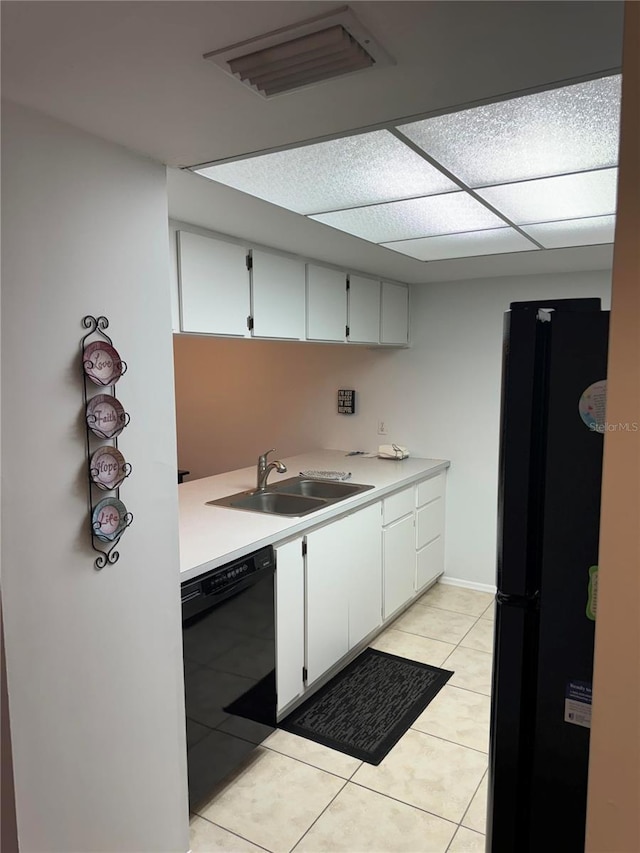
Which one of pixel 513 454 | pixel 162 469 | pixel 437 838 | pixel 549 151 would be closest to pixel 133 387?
pixel 162 469

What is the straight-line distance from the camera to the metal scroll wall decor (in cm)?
148

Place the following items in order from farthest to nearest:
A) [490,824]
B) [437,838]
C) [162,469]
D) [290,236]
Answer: [290,236] < [437,838] < [162,469] < [490,824]

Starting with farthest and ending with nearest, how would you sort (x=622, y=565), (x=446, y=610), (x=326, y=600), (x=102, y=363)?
(x=446, y=610), (x=326, y=600), (x=102, y=363), (x=622, y=565)

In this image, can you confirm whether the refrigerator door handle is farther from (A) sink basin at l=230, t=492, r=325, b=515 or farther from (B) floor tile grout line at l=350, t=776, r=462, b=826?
(A) sink basin at l=230, t=492, r=325, b=515

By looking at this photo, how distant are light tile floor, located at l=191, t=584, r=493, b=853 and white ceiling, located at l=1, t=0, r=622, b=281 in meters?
2.27

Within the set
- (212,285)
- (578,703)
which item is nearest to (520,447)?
(578,703)

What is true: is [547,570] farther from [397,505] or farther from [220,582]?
[397,505]

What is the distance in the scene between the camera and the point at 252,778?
239 centimetres

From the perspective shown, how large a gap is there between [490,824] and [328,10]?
1.79 metres

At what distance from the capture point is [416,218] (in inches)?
92.6

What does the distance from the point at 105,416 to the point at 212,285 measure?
1.12 m

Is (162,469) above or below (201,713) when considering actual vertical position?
above

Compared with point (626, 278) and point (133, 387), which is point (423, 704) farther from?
point (626, 278)

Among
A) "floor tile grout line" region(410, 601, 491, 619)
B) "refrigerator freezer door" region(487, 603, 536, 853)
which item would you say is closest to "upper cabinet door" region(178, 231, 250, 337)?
"refrigerator freezer door" region(487, 603, 536, 853)
